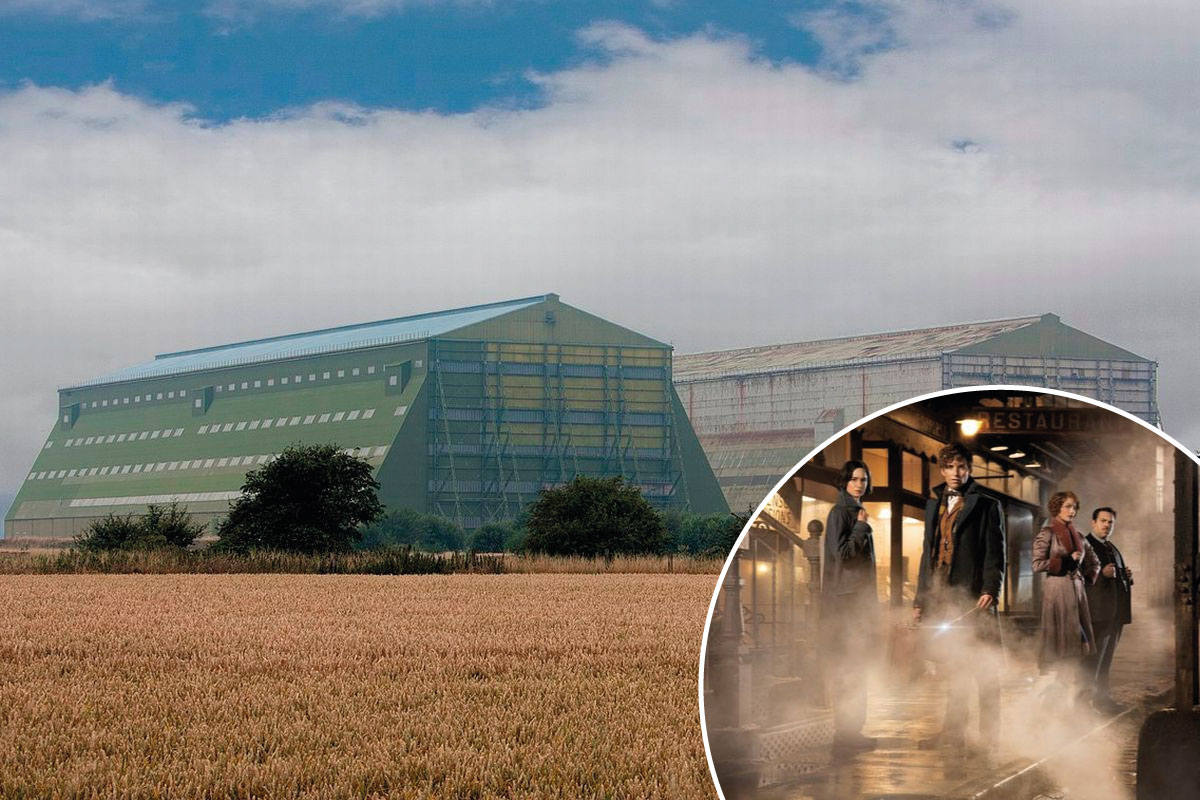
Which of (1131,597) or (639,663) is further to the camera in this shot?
(639,663)

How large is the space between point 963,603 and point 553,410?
109 metres

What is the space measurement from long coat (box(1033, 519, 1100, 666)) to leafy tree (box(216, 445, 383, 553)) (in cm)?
6409

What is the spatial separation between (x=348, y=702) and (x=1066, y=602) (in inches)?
453

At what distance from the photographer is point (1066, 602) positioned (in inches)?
123

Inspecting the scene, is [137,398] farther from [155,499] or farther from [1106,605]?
[1106,605]

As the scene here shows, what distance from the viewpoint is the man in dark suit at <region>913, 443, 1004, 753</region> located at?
310 centimetres

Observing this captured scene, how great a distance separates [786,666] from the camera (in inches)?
128

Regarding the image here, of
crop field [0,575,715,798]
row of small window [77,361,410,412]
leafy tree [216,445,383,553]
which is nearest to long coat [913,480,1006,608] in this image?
crop field [0,575,715,798]

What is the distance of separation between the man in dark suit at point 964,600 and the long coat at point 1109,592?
19 cm

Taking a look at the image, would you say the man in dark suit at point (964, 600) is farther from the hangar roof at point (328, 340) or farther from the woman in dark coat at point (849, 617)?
the hangar roof at point (328, 340)

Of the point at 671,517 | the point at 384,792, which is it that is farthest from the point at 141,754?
the point at 671,517

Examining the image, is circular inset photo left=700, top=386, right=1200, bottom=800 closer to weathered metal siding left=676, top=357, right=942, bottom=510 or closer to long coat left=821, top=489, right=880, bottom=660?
long coat left=821, top=489, right=880, bottom=660

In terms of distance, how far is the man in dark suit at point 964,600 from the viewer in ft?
10.2

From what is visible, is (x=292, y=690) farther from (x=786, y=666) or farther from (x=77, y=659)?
(x=786, y=666)
